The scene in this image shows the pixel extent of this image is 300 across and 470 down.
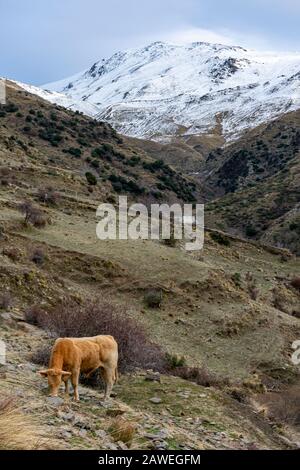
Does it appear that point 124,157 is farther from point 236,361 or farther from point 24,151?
point 236,361

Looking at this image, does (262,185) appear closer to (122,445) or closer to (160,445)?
(160,445)

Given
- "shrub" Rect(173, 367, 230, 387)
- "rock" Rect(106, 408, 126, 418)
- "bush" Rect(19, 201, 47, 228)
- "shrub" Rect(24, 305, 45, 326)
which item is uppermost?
"bush" Rect(19, 201, 47, 228)

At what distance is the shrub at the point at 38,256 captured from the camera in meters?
21.8

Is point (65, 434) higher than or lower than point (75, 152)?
lower

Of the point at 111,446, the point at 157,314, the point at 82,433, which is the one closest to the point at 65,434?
the point at 82,433

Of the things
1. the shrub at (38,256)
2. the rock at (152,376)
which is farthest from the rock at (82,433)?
the shrub at (38,256)

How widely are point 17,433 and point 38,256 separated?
56.7 ft

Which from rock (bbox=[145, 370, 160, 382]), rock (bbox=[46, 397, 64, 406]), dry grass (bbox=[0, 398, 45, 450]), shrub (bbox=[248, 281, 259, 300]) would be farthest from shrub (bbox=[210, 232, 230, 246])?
dry grass (bbox=[0, 398, 45, 450])

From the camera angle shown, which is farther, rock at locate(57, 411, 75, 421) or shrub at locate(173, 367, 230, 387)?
shrub at locate(173, 367, 230, 387)

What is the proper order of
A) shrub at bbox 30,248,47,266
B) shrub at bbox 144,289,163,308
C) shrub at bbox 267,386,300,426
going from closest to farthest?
shrub at bbox 267,386,300,426
shrub at bbox 30,248,47,266
shrub at bbox 144,289,163,308

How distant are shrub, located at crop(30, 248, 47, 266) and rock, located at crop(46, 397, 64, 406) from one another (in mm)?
14564

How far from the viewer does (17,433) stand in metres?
5.11

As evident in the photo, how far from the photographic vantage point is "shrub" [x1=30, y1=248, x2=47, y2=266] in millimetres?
21750

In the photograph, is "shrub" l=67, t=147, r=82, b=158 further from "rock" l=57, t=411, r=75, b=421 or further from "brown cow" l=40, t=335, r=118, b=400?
"rock" l=57, t=411, r=75, b=421
